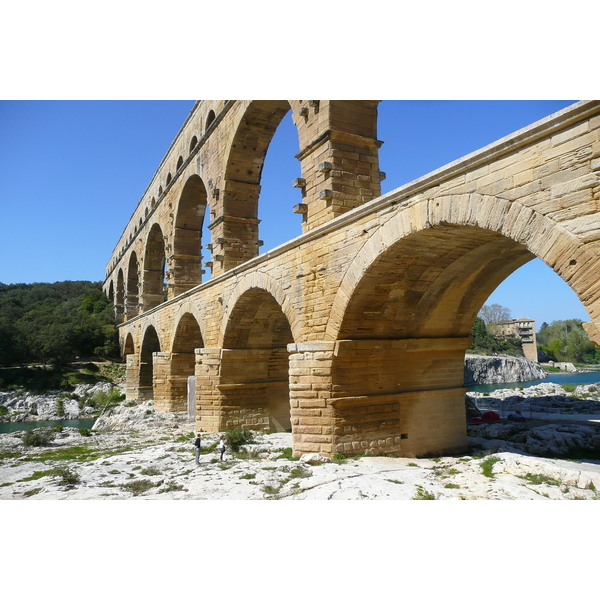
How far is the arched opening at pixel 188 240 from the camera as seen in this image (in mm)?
16938

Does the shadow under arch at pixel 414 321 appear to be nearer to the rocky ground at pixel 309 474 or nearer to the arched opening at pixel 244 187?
the rocky ground at pixel 309 474

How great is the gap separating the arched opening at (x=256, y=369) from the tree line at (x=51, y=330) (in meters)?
24.2

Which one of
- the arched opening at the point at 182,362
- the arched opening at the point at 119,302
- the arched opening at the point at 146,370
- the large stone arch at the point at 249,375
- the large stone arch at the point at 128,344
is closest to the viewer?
the large stone arch at the point at 249,375

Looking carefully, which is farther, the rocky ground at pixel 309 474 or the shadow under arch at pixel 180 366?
the shadow under arch at pixel 180 366

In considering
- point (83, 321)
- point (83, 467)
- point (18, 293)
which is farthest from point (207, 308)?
point (18, 293)

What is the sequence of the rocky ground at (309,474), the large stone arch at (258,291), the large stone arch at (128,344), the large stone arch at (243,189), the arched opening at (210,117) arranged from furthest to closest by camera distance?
the large stone arch at (128,344), the arched opening at (210,117), the large stone arch at (243,189), the large stone arch at (258,291), the rocky ground at (309,474)

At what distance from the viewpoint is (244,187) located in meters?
12.6

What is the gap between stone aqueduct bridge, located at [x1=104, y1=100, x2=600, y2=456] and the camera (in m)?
4.06

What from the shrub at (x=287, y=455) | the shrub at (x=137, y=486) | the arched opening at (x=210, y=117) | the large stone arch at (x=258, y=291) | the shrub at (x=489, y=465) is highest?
the arched opening at (x=210, y=117)

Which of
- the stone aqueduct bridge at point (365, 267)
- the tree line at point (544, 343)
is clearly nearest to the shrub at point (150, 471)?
the stone aqueduct bridge at point (365, 267)

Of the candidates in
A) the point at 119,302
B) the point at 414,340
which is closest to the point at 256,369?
the point at 414,340

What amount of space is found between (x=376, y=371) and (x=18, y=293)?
43.0m

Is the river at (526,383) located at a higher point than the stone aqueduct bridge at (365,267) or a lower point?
Result: lower

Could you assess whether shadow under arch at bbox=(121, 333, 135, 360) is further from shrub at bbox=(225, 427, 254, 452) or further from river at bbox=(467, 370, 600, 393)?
river at bbox=(467, 370, 600, 393)
